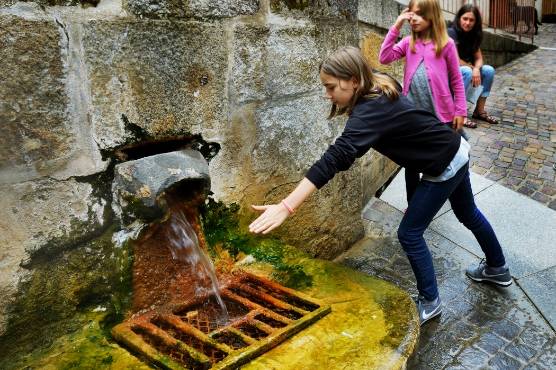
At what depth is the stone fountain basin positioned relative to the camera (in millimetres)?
2061

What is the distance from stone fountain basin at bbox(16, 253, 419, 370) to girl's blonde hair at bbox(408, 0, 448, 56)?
181 centimetres

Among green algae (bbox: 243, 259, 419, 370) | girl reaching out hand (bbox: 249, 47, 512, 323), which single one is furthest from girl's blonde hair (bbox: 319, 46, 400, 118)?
green algae (bbox: 243, 259, 419, 370)

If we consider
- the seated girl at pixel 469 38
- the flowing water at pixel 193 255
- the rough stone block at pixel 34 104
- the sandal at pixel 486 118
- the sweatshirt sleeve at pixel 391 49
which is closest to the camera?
the rough stone block at pixel 34 104

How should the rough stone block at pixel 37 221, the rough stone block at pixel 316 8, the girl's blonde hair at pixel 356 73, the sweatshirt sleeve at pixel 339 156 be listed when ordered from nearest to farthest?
the rough stone block at pixel 37 221 < the sweatshirt sleeve at pixel 339 156 < the girl's blonde hair at pixel 356 73 < the rough stone block at pixel 316 8

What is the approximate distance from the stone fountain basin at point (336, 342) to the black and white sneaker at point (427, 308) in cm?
43

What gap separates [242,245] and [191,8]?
126 centimetres

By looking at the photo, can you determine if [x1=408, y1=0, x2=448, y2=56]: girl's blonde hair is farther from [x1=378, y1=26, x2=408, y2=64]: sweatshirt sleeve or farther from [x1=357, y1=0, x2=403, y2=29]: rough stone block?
[x1=357, y1=0, x2=403, y2=29]: rough stone block

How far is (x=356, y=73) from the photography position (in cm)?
237

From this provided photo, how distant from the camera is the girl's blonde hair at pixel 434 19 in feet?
11.2

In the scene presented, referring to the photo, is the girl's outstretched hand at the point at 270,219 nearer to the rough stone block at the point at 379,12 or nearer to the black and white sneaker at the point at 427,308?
the black and white sneaker at the point at 427,308

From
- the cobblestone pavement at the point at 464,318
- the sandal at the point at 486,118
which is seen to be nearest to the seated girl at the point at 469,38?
the sandal at the point at 486,118

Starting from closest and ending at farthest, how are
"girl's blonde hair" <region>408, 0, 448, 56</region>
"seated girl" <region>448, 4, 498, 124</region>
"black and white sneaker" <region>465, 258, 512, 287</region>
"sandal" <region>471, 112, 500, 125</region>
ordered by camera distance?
"black and white sneaker" <region>465, 258, 512, 287</region> < "girl's blonde hair" <region>408, 0, 448, 56</region> < "seated girl" <region>448, 4, 498, 124</region> < "sandal" <region>471, 112, 500, 125</region>

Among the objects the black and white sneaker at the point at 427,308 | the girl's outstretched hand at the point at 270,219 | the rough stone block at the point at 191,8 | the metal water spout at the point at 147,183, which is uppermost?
the rough stone block at the point at 191,8

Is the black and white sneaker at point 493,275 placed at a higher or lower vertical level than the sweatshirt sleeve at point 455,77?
lower
